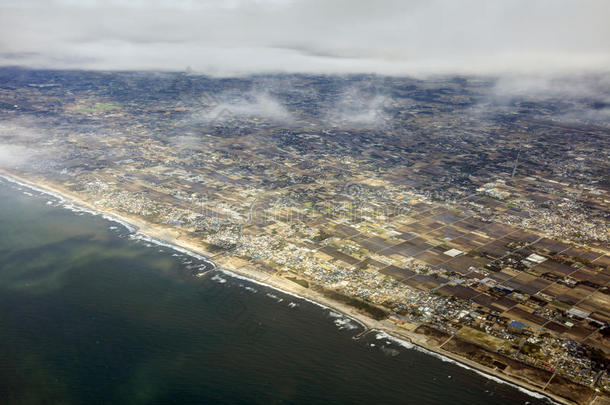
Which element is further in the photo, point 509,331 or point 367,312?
point 367,312

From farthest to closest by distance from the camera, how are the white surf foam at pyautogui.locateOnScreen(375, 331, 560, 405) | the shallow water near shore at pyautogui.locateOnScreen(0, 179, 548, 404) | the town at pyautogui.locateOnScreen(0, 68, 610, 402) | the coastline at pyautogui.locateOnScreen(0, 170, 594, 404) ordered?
the town at pyautogui.locateOnScreen(0, 68, 610, 402) → the coastline at pyautogui.locateOnScreen(0, 170, 594, 404) → the shallow water near shore at pyautogui.locateOnScreen(0, 179, 548, 404) → the white surf foam at pyautogui.locateOnScreen(375, 331, 560, 405)

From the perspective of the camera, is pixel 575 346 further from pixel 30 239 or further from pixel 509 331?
pixel 30 239

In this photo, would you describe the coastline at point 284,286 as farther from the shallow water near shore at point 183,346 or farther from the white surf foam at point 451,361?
the shallow water near shore at point 183,346

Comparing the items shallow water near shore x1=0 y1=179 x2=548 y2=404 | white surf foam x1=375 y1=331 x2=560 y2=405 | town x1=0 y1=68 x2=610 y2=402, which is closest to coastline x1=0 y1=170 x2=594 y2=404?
white surf foam x1=375 y1=331 x2=560 y2=405

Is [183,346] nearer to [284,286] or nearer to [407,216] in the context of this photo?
[284,286]

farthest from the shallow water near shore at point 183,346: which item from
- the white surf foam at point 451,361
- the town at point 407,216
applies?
the town at point 407,216

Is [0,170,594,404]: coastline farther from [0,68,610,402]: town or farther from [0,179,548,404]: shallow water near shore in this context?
[0,68,610,402]: town

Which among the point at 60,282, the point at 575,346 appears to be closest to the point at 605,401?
the point at 575,346
